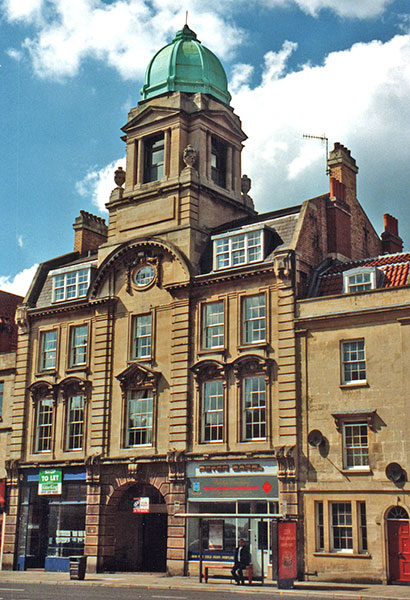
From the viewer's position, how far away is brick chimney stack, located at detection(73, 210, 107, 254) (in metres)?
52.8

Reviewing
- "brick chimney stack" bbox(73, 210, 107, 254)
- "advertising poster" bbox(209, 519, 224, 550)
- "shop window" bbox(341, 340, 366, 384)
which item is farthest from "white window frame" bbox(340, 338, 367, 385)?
"brick chimney stack" bbox(73, 210, 107, 254)

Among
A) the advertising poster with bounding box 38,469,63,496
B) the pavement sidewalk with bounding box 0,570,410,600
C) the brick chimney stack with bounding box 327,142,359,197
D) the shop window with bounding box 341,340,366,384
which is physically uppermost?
the brick chimney stack with bounding box 327,142,359,197

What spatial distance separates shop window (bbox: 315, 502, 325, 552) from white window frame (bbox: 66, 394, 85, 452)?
14.1 metres

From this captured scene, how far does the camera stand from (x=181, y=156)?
4419 cm

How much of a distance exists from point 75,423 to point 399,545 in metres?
18.7

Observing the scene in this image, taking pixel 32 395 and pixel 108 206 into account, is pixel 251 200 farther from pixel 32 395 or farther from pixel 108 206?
pixel 32 395

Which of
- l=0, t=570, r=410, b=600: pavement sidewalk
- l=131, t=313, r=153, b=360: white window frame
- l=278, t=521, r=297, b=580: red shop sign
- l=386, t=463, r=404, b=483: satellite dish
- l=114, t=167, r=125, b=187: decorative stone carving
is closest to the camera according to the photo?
l=0, t=570, r=410, b=600: pavement sidewalk

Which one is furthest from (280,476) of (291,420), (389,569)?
(389,569)

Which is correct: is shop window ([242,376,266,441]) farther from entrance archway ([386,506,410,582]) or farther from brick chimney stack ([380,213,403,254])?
brick chimney stack ([380,213,403,254])

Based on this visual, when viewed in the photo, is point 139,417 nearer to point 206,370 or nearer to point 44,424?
point 206,370

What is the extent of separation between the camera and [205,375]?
39250mm

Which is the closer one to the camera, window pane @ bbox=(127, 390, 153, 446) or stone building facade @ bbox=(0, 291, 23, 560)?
window pane @ bbox=(127, 390, 153, 446)

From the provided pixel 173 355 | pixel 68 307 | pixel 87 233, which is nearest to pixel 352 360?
pixel 173 355

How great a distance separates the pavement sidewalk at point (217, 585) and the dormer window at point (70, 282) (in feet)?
48.8
